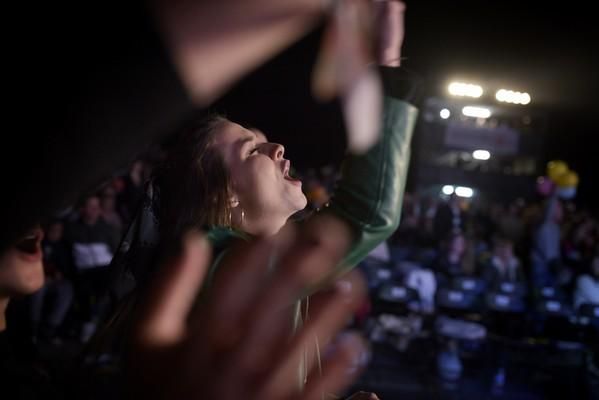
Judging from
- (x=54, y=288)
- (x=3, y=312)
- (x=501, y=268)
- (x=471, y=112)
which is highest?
(x=3, y=312)

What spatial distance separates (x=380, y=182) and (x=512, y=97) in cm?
1884

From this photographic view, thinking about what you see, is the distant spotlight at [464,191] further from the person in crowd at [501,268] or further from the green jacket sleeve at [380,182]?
the green jacket sleeve at [380,182]

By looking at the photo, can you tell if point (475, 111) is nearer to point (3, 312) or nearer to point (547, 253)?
point (547, 253)

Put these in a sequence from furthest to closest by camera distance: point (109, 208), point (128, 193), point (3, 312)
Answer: point (128, 193)
point (109, 208)
point (3, 312)

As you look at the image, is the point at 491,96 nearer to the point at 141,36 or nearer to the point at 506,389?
the point at 506,389

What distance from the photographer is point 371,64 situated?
941 millimetres

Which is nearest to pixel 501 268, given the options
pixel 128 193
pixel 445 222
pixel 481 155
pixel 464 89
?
pixel 445 222

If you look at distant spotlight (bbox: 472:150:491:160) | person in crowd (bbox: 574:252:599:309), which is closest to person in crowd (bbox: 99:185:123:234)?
person in crowd (bbox: 574:252:599:309)

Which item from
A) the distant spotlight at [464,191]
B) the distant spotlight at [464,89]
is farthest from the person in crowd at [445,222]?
the distant spotlight at [464,191]

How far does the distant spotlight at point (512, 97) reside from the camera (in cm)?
1752

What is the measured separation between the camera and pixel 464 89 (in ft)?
56.0

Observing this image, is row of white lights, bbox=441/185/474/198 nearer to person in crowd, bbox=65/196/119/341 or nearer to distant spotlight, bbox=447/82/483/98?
distant spotlight, bbox=447/82/483/98

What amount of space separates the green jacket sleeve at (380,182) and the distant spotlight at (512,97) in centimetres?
1833

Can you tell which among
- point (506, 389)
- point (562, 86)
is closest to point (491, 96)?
point (562, 86)
